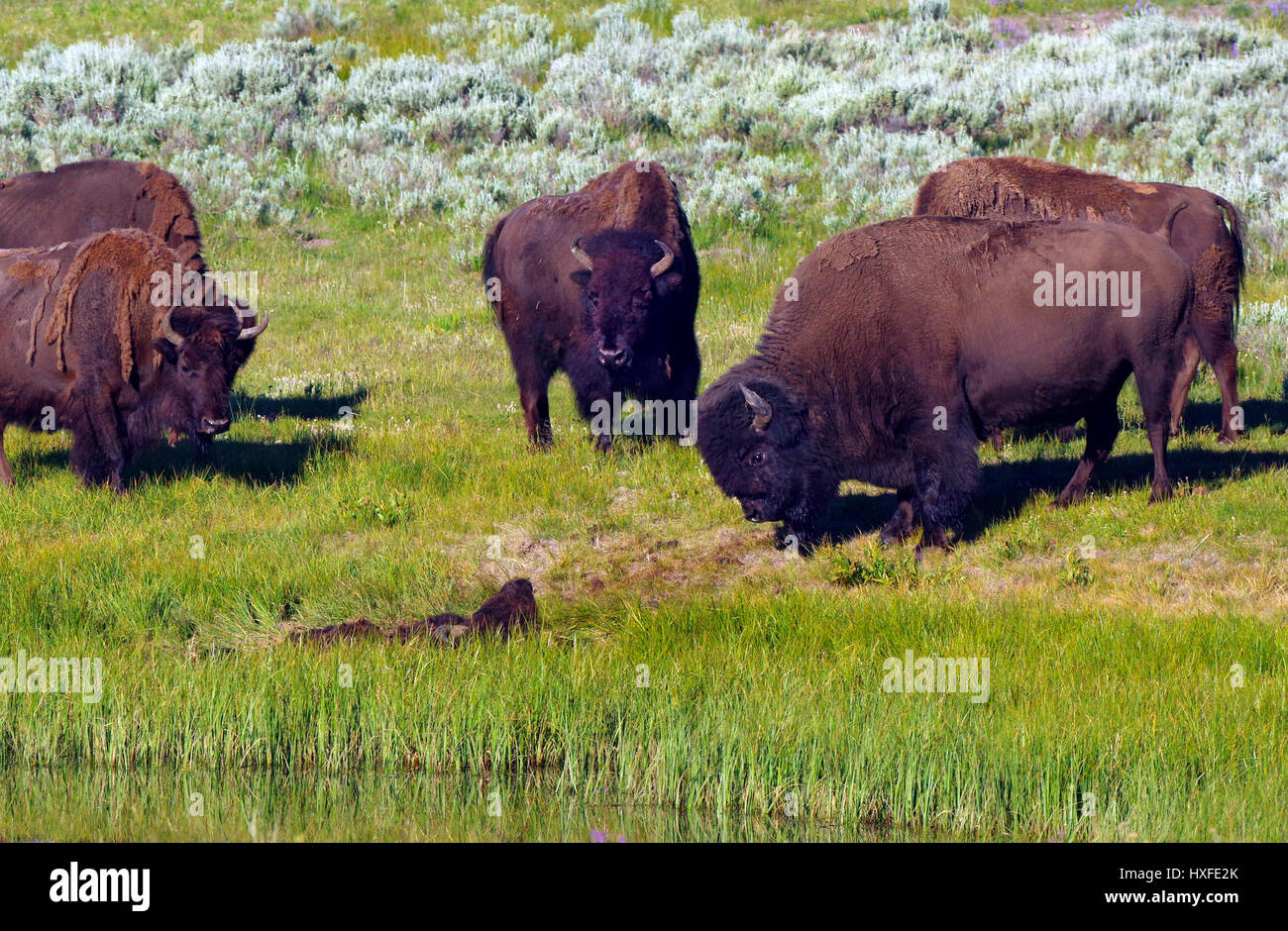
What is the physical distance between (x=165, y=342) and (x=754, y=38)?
19.0 m

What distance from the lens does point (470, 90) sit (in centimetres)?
2347

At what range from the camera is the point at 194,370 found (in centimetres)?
977

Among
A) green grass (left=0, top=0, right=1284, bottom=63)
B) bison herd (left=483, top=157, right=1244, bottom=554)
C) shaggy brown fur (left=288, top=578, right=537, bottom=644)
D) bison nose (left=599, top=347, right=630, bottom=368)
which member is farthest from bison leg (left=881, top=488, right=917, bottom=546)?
green grass (left=0, top=0, right=1284, bottom=63)

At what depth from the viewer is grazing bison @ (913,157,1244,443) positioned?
11.0 metres

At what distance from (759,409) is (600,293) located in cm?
262

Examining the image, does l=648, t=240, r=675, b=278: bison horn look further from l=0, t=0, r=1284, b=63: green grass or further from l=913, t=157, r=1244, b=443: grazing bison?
l=0, t=0, r=1284, b=63: green grass

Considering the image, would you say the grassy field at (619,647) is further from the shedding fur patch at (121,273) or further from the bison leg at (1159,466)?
the shedding fur patch at (121,273)

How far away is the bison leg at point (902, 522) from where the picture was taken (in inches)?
352

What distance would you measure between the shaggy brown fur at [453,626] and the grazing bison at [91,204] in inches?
224

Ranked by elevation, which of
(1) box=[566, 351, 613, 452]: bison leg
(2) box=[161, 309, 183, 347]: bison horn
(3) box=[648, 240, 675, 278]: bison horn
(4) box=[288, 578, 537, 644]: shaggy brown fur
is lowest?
(4) box=[288, 578, 537, 644]: shaggy brown fur

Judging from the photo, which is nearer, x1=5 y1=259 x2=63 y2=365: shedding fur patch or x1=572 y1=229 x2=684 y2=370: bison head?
x1=5 y1=259 x2=63 y2=365: shedding fur patch

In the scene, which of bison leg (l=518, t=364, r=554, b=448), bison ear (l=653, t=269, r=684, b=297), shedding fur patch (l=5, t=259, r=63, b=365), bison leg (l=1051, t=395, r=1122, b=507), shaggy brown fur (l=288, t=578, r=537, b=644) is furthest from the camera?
bison leg (l=518, t=364, r=554, b=448)

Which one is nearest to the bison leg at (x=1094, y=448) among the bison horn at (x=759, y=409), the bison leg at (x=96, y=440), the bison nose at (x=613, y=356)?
the bison horn at (x=759, y=409)
